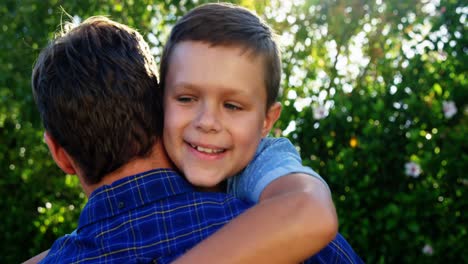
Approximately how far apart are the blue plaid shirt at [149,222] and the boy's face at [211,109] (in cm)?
11

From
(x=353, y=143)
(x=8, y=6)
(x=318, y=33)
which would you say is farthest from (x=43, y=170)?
(x=353, y=143)

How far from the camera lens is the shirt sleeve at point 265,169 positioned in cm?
208

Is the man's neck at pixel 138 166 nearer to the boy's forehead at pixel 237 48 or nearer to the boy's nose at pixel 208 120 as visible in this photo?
the boy's nose at pixel 208 120

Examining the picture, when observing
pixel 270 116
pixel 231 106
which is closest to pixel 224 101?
pixel 231 106

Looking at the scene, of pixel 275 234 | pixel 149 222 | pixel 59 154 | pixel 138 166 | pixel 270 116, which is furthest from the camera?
pixel 270 116

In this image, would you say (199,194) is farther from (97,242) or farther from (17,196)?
(17,196)

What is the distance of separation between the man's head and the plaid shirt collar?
5.1 inches

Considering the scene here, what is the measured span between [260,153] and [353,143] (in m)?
2.07

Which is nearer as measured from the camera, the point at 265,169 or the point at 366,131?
the point at 265,169

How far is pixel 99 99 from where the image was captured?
210 cm

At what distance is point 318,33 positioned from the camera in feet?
21.7

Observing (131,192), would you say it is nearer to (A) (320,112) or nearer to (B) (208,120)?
(B) (208,120)

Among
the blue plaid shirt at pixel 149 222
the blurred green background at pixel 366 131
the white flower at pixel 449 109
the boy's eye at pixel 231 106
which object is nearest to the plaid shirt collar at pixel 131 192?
the blue plaid shirt at pixel 149 222

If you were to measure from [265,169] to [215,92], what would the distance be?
27 cm
